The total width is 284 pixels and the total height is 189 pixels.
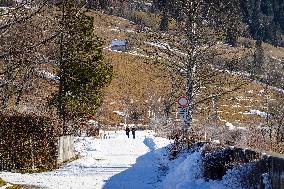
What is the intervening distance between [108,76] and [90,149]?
15111mm

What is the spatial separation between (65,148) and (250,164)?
13954 mm

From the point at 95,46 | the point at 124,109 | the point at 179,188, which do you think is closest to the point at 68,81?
the point at 95,46

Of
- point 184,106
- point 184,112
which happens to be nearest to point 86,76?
point 184,112

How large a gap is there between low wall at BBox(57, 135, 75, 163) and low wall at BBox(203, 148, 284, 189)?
988 cm

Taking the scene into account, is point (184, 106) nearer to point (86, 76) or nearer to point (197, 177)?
point (197, 177)

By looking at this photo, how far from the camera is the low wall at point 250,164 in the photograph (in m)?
9.89

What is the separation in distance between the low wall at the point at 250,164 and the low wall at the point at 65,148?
988 cm

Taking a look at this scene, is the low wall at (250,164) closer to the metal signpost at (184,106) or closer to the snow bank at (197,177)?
the snow bank at (197,177)

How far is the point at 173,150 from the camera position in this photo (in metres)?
20.1

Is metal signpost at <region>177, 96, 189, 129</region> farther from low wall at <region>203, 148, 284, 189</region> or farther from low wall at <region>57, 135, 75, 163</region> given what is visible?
low wall at <region>203, 148, 284, 189</region>

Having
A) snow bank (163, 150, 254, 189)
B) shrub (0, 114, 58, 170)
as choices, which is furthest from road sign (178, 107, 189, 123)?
snow bank (163, 150, 254, 189)

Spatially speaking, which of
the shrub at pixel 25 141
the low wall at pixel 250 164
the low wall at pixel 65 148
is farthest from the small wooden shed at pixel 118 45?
the low wall at pixel 250 164

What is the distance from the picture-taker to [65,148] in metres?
24.3

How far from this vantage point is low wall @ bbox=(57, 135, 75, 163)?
23.2m
